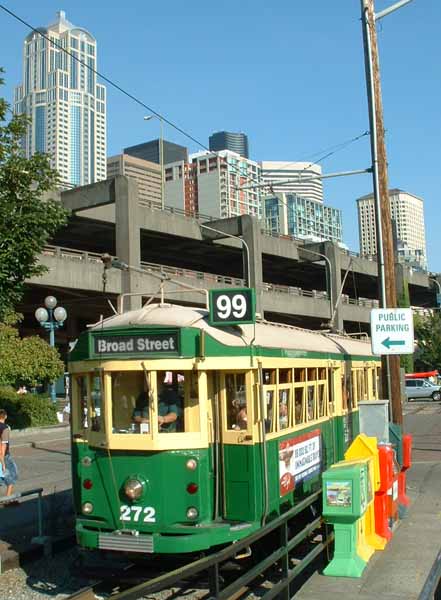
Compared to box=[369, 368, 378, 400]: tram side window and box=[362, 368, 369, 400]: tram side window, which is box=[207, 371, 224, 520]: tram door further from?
box=[369, 368, 378, 400]: tram side window

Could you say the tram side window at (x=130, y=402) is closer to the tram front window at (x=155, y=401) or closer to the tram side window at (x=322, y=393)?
the tram front window at (x=155, y=401)

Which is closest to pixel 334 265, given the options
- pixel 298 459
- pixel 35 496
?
pixel 35 496

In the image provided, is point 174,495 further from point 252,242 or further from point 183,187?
point 183,187

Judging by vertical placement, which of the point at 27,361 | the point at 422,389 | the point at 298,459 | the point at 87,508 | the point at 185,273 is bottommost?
the point at 87,508

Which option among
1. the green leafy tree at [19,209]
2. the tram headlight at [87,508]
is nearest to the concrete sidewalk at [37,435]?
the green leafy tree at [19,209]

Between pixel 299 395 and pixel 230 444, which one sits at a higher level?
pixel 299 395

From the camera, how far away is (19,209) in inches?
560

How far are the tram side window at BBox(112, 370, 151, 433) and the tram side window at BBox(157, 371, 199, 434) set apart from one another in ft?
0.55

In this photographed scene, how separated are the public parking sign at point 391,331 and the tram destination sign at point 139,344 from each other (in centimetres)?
503

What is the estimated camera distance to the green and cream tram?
744 cm

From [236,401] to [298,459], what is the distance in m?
1.86

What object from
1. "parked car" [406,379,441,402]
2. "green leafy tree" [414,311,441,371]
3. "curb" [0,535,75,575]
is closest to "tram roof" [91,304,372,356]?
"curb" [0,535,75,575]

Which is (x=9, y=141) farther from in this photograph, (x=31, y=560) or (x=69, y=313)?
(x=69, y=313)

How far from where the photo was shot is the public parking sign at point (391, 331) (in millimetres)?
11703
